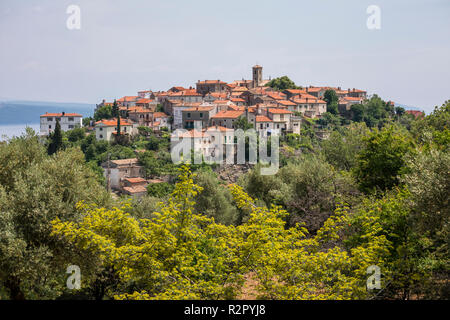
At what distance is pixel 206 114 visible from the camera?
248ft

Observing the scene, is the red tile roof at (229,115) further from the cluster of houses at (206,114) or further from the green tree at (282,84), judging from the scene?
the green tree at (282,84)

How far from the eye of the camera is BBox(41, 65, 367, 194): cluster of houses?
70.6 metres

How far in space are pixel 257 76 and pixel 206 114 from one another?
33754 mm

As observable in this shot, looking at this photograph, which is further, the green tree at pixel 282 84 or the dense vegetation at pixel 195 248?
the green tree at pixel 282 84

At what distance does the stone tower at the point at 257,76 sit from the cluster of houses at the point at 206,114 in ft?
24.9

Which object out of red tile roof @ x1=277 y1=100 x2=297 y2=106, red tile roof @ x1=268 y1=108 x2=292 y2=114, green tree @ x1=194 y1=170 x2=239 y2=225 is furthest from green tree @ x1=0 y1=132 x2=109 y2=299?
red tile roof @ x1=277 y1=100 x2=297 y2=106

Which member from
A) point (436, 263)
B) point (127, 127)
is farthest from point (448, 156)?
point (127, 127)

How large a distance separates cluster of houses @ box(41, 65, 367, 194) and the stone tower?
7578mm

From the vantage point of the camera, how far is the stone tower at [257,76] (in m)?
104

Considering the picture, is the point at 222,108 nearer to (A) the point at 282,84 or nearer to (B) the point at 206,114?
(B) the point at 206,114

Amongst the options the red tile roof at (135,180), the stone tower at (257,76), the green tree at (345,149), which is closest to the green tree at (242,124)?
the red tile roof at (135,180)

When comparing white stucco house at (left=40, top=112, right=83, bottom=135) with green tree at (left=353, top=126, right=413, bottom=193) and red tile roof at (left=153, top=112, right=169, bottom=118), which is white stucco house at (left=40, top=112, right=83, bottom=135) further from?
green tree at (left=353, top=126, right=413, bottom=193)

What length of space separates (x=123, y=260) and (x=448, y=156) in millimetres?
8703
